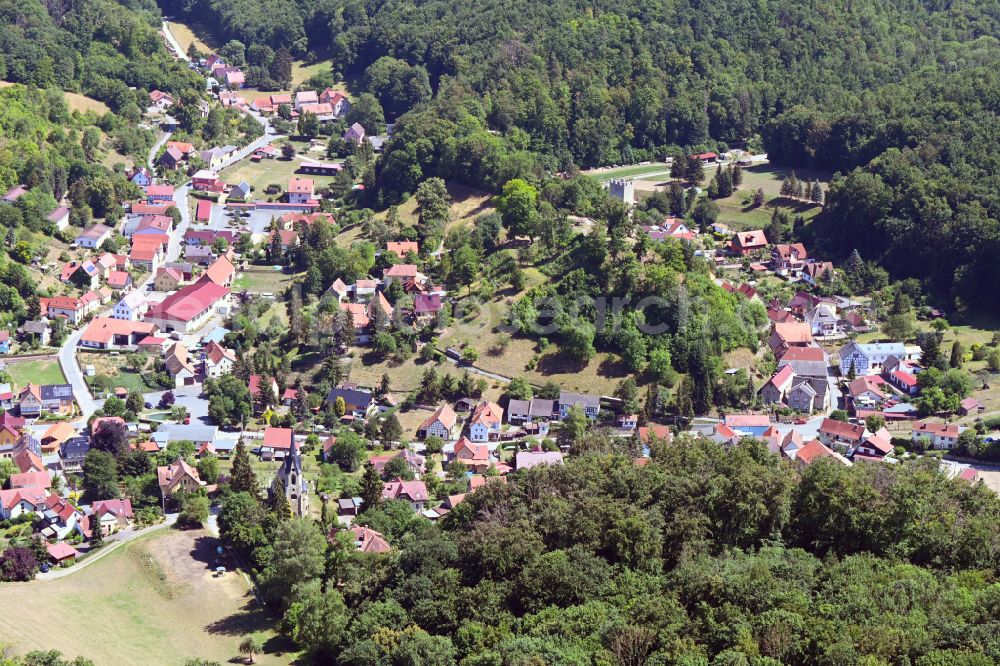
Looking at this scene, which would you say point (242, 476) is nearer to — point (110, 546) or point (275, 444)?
point (110, 546)

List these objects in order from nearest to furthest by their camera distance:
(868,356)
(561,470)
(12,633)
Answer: (12,633)
(561,470)
(868,356)

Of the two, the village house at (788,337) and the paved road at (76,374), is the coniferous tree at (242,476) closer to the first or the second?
the paved road at (76,374)

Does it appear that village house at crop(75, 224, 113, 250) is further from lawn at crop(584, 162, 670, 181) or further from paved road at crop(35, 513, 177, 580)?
lawn at crop(584, 162, 670, 181)

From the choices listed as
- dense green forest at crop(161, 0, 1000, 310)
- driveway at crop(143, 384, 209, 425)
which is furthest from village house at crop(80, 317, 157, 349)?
dense green forest at crop(161, 0, 1000, 310)

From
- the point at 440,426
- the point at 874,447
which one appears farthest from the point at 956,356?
the point at 440,426

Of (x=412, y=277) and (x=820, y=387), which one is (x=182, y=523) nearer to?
(x=412, y=277)

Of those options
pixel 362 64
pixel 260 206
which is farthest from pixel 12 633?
pixel 362 64
